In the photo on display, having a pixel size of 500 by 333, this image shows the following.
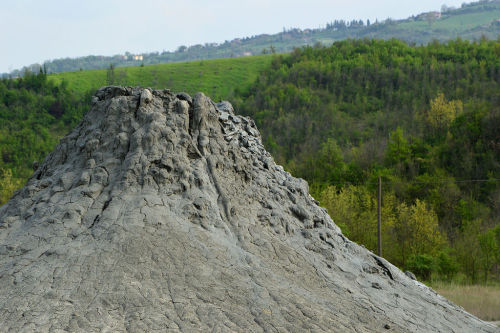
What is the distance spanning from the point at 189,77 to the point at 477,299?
95.7 m

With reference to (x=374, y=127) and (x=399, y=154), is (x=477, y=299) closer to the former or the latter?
(x=399, y=154)

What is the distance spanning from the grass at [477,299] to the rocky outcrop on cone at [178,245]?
5.41 m

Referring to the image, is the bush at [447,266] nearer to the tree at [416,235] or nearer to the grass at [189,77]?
the tree at [416,235]

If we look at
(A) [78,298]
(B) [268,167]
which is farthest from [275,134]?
(A) [78,298]

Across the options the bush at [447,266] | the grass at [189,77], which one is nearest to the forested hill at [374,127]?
the bush at [447,266]

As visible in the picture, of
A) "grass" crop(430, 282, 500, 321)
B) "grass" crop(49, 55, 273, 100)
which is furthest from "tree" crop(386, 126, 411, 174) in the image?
"grass" crop(49, 55, 273, 100)

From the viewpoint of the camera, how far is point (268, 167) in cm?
1091

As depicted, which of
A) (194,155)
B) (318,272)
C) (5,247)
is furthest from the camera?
(194,155)

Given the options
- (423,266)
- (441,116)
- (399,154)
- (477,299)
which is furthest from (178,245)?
(441,116)

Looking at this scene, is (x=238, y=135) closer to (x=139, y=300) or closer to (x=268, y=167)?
(x=268, y=167)

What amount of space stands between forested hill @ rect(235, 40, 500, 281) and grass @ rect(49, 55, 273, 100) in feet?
17.3

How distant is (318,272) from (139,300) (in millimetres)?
3100

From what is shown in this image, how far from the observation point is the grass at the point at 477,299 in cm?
1466

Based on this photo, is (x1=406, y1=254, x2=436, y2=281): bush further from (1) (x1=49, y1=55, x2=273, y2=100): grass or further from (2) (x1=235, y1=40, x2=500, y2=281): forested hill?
(1) (x1=49, y1=55, x2=273, y2=100): grass
